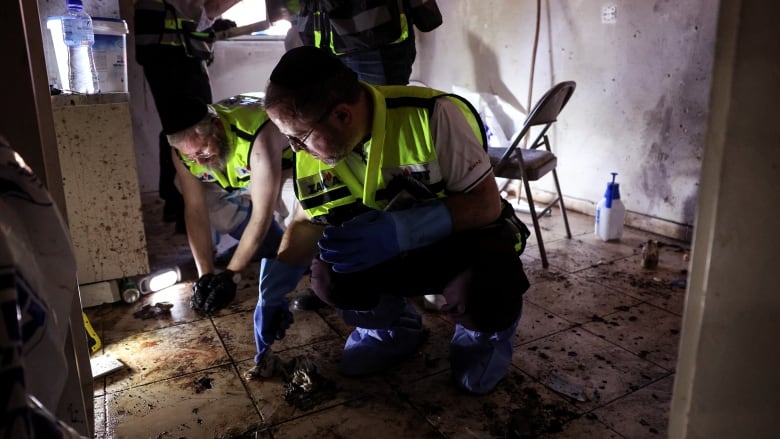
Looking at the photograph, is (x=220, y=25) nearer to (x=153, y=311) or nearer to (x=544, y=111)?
(x=153, y=311)

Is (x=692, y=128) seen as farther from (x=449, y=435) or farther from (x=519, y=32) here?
(x=449, y=435)

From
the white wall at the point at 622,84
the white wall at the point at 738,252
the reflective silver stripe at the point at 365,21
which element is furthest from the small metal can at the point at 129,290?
the white wall at the point at 622,84

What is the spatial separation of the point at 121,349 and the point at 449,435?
1.08m

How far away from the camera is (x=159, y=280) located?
2.20 m

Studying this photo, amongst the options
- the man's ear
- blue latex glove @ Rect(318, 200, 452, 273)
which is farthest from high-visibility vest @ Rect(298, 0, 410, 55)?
blue latex glove @ Rect(318, 200, 452, 273)

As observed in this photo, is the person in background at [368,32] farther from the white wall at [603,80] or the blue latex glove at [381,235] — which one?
the white wall at [603,80]

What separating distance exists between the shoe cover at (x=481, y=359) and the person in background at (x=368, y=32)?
71 centimetres

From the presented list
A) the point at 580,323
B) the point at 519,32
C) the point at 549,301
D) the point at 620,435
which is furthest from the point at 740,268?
the point at 519,32

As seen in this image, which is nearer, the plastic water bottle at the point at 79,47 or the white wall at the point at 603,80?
the plastic water bottle at the point at 79,47

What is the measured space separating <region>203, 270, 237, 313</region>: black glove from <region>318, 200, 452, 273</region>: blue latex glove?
611mm

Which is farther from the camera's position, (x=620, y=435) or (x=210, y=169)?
(x=210, y=169)

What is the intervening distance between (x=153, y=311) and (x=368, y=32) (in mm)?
1239

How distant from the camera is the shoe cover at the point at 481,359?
1.43 metres

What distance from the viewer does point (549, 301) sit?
79.8 inches
